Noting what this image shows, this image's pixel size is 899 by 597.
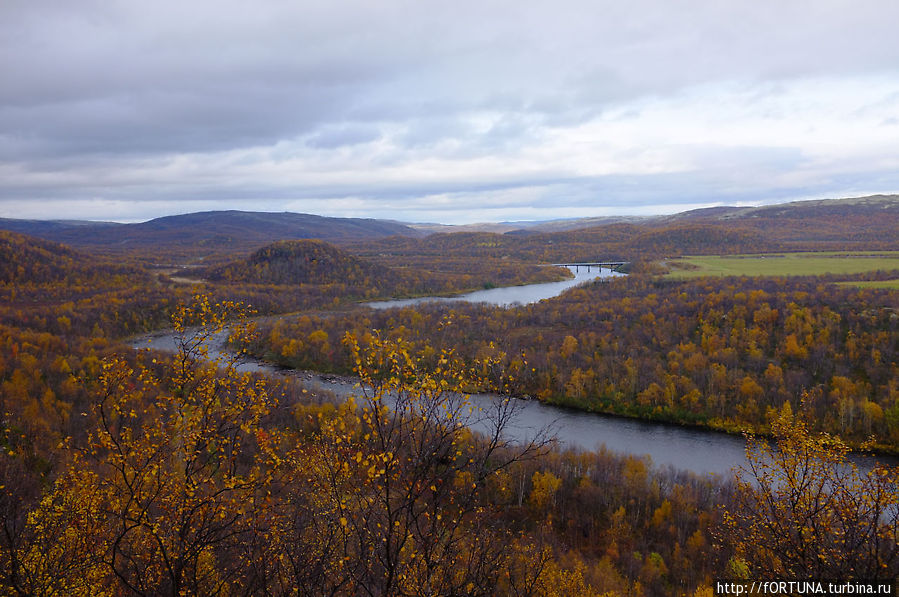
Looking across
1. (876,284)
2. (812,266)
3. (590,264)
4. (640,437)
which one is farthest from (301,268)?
(876,284)

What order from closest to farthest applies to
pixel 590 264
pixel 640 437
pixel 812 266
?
pixel 640 437
pixel 812 266
pixel 590 264

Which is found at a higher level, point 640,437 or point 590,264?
point 590,264

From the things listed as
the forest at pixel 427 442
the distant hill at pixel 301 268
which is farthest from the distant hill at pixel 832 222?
the distant hill at pixel 301 268

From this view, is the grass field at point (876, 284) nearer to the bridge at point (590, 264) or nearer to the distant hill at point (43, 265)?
the bridge at point (590, 264)

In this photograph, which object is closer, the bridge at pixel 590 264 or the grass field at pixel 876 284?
the grass field at pixel 876 284

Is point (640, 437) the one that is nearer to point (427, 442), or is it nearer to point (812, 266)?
point (427, 442)

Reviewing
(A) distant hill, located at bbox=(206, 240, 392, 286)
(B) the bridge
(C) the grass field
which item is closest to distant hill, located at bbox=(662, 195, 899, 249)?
(B) the bridge
